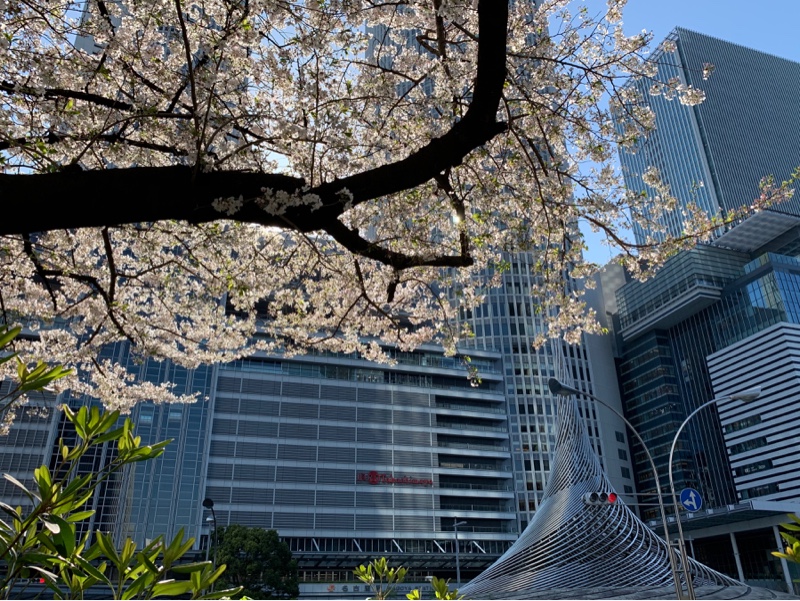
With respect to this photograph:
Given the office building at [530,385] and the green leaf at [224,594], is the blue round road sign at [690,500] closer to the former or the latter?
the green leaf at [224,594]

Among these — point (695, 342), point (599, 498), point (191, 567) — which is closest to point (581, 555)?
point (599, 498)

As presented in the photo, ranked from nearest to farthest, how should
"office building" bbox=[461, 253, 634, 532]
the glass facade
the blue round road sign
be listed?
the blue round road sign < "office building" bbox=[461, 253, 634, 532] < the glass facade

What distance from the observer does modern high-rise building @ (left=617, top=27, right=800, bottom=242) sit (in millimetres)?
109562

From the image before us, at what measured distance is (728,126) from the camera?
113625 millimetres

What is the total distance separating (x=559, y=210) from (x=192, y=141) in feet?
18.0

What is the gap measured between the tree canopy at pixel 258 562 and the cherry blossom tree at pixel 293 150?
35.6 meters

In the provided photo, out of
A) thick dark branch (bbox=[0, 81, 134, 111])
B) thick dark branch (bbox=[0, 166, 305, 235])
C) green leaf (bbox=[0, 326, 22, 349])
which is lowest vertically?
green leaf (bbox=[0, 326, 22, 349])

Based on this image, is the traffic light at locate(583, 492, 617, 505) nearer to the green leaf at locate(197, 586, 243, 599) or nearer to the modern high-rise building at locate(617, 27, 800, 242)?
the green leaf at locate(197, 586, 243, 599)

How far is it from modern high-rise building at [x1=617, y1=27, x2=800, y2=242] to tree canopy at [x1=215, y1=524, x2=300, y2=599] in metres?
91.5

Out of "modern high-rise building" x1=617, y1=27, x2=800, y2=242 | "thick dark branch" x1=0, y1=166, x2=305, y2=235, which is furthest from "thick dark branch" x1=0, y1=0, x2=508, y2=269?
"modern high-rise building" x1=617, y1=27, x2=800, y2=242

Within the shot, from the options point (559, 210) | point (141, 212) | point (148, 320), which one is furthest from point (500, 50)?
point (148, 320)

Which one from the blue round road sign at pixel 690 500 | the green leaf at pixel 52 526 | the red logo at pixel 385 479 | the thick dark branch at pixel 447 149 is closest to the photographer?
the green leaf at pixel 52 526

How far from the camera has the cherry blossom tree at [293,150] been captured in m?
5.62

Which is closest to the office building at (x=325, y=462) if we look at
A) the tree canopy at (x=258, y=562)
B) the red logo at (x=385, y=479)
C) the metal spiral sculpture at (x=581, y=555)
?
the red logo at (x=385, y=479)
